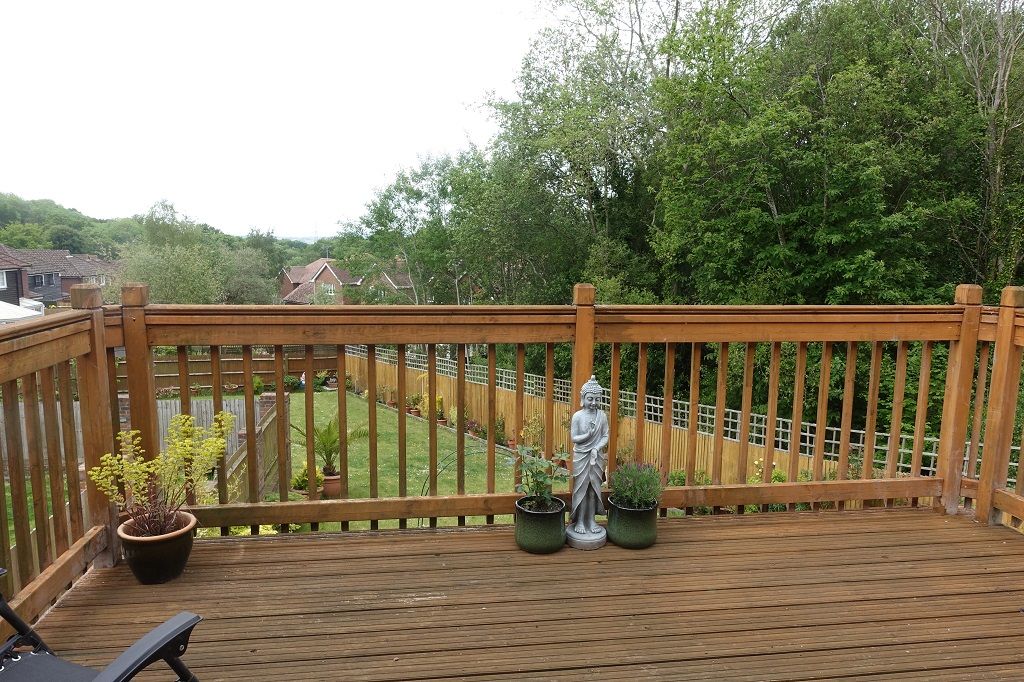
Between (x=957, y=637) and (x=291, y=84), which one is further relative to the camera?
(x=291, y=84)

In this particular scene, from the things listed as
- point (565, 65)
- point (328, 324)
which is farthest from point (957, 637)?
point (565, 65)

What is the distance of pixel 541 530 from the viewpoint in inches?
112

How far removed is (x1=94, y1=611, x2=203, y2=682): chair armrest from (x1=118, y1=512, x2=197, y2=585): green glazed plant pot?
1156mm

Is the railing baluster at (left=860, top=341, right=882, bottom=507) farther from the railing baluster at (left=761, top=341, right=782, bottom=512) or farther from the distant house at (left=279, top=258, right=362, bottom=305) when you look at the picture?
the distant house at (left=279, top=258, right=362, bottom=305)

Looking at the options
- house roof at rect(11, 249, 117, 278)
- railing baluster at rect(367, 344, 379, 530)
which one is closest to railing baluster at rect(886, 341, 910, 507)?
railing baluster at rect(367, 344, 379, 530)

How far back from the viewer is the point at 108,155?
3597cm

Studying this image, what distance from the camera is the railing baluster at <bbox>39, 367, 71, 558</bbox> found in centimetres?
232

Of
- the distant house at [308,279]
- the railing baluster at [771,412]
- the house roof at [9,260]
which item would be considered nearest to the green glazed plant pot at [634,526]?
the railing baluster at [771,412]

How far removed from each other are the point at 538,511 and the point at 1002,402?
2.33 meters

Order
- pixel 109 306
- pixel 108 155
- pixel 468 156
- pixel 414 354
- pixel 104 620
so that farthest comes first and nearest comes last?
pixel 108 155
pixel 468 156
pixel 414 354
pixel 109 306
pixel 104 620

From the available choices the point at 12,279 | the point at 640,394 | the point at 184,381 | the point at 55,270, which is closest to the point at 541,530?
the point at 640,394

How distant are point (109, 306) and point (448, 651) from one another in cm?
196

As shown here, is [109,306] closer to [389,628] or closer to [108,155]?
[389,628]

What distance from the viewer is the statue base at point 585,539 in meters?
2.90
